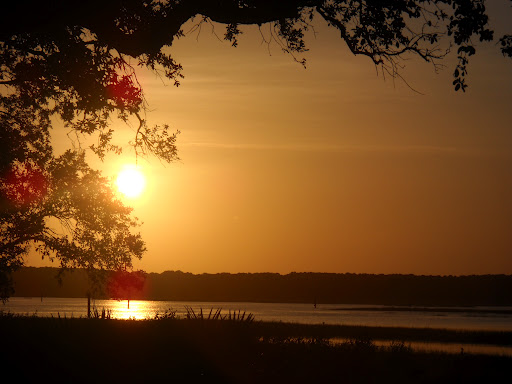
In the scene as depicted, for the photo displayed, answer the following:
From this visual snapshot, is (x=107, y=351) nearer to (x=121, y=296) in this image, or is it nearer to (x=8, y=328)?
(x=8, y=328)

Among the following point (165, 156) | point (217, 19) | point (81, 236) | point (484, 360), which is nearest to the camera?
point (217, 19)

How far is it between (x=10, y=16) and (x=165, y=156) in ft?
25.6

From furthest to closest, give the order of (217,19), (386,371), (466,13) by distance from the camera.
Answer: (386,371) → (466,13) → (217,19)

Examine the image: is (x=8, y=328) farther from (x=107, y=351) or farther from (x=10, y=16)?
(x=10, y=16)

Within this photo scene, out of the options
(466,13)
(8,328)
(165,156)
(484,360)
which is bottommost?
(484,360)

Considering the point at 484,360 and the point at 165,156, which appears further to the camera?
the point at 484,360

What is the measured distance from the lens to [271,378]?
53.3ft

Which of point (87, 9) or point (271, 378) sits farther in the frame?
point (271, 378)

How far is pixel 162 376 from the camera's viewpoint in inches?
582

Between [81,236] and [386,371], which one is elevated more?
[81,236]

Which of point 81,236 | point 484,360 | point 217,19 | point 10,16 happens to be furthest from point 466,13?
point 81,236

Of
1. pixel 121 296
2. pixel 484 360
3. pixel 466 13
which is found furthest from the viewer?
pixel 121 296

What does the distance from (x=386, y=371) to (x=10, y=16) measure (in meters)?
16.3

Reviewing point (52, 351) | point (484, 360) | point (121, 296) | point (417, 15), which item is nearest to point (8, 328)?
point (52, 351)
